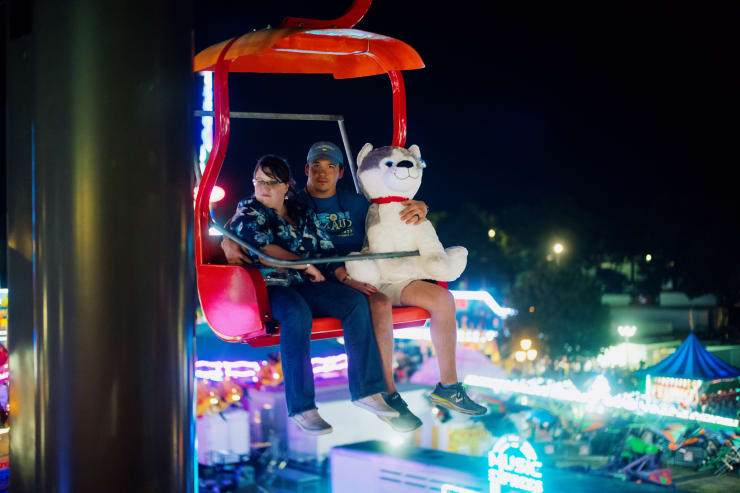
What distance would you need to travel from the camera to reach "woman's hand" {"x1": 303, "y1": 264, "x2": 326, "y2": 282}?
3.86 metres

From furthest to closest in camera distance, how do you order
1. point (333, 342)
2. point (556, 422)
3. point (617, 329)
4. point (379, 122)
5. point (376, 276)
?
point (617, 329) < point (556, 422) < point (333, 342) < point (379, 122) < point (376, 276)

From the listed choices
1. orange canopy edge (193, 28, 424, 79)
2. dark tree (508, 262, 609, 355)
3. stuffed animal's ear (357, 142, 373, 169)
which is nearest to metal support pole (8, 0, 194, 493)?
orange canopy edge (193, 28, 424, 79)

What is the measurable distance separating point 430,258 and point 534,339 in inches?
1262

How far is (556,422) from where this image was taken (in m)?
23.8

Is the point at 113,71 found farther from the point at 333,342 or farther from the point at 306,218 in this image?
the point at 333,342

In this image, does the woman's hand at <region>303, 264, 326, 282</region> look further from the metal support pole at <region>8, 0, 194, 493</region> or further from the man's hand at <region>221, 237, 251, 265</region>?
the metal support pole at <region>8, 0, 194, 493</region>

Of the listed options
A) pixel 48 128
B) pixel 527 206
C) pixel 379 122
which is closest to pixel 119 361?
pixel 48 128

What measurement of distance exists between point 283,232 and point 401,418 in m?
1.05

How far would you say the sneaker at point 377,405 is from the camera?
362cm

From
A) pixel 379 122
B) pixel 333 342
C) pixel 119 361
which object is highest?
pixel 379 122

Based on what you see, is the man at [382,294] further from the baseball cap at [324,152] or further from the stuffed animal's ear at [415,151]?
the stuffed animal's ear at [415,151]

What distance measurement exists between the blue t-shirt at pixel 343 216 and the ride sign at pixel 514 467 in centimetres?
1081

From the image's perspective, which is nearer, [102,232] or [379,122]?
[102,232]

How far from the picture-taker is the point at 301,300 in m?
3.57
